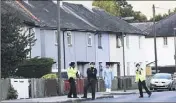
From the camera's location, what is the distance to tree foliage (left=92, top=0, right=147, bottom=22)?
96500 millimetres

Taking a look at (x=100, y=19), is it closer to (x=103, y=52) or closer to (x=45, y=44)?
(x=103, y=52)

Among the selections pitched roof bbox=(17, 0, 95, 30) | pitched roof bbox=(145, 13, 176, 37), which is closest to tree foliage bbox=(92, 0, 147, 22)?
pitched roof bbox=(145, 13, 176, 37)

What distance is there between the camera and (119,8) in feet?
343

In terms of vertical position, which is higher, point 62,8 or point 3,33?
point 62,8

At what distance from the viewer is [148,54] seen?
79.3 meters

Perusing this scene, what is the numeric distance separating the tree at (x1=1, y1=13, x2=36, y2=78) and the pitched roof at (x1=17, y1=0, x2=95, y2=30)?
53.4 feet

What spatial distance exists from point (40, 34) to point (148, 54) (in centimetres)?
3511

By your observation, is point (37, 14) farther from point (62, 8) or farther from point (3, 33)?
point (3, 33)

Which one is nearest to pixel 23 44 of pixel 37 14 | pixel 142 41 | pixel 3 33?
pixel 3 33

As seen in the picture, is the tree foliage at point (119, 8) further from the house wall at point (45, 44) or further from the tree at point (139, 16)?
the house wall at point (45, 44)

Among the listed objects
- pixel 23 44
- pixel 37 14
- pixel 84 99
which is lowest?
pixel 84 99

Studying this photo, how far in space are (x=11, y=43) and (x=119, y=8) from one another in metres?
75.5

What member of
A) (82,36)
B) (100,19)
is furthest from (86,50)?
(100,19)

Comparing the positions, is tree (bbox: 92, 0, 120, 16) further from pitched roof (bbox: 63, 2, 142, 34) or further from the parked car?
the parked car
